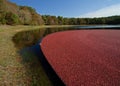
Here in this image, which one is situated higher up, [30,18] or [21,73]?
[30,18]

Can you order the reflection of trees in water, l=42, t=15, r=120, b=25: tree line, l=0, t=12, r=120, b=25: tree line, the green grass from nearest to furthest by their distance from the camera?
the green grass
the reflection of trees in water
l=0, t=12, r=120, b=25: tree line
l=42, t=15, r=120, b=25: tree line

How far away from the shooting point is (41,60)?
45.0ft

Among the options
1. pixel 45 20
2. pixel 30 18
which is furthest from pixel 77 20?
pixel 30 18

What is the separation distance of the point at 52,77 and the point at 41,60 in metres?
3.93

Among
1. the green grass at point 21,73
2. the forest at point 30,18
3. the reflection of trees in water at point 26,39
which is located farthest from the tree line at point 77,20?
the green grass at point 21,73

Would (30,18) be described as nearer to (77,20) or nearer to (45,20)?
(45,20)

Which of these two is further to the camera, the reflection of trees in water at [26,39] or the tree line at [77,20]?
the tree line at [77,20]

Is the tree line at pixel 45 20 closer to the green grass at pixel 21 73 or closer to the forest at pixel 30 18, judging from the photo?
the forest at pixel 30 18

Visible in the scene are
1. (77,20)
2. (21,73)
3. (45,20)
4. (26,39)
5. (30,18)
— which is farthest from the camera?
(77,20)

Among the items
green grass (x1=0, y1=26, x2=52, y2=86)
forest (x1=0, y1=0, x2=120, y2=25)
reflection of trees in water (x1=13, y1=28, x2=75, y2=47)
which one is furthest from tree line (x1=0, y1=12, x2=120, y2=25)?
green grass (x1=0, y1=26, x2=52, y2=86)

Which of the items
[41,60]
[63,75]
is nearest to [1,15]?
[41,60]

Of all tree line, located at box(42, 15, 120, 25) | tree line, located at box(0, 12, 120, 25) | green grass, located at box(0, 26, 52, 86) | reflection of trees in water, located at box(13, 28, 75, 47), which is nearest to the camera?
green grass, located at box(0, 26, 52, 86)

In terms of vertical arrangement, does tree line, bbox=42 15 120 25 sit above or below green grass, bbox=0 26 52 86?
below

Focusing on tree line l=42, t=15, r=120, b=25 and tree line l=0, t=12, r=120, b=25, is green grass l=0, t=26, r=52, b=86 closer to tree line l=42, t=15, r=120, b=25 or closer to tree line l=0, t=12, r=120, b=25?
tree line l=0, t=12, r=120, b=25
